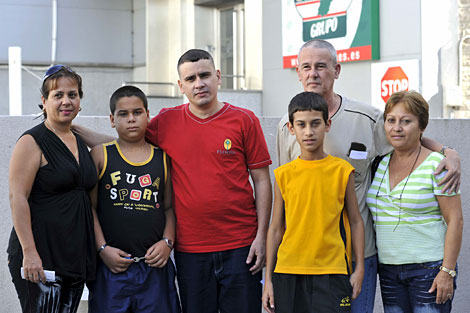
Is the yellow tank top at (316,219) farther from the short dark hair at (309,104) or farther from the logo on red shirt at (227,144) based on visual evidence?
the logo on red shirt at (227,144)

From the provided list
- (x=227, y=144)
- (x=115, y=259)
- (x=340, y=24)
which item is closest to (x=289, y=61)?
(x=340, y=24)

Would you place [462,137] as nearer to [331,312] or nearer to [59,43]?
[331,312]

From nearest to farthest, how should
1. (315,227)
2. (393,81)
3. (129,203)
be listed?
(315,227) → (129,203) → (393,81)

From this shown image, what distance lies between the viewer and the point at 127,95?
142 inches

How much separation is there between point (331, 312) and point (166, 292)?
89 cm

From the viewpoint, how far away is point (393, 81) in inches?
427

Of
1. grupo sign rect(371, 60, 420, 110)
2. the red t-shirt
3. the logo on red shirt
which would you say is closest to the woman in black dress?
the red t-shirt

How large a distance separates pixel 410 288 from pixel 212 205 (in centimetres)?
108

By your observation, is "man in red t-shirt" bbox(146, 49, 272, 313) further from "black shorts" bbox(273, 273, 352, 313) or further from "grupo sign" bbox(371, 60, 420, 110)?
"grupo sign" bbox(371, 60, 420, 110)

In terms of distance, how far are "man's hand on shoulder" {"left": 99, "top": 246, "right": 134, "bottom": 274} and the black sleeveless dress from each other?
10cm

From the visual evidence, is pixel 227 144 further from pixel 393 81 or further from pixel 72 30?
pixel 72 30

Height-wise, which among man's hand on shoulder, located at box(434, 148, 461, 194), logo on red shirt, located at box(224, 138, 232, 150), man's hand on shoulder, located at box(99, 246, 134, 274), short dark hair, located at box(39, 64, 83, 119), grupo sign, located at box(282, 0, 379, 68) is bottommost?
man's hand on shoulder, located at box(99, 246, 134, 274)

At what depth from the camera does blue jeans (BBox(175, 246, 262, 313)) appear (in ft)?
11.6

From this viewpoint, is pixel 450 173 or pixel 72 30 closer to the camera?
pixel 450 173
